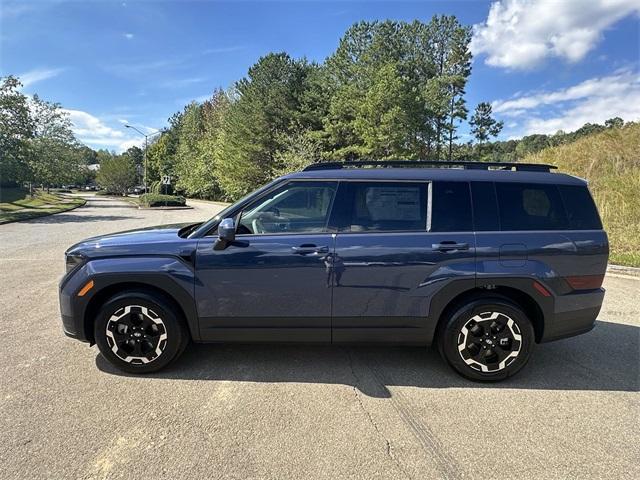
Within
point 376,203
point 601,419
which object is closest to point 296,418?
point 376,203

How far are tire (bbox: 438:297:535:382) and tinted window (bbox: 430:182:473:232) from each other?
2.31 feet

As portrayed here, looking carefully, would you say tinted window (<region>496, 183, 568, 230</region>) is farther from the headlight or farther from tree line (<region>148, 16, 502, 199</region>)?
tree line (<region>148, 16, 502, 199</region>)

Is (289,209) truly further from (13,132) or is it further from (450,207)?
(13,132)

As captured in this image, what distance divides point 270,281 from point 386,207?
4.02ft

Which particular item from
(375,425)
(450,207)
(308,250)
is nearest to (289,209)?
(308,250)

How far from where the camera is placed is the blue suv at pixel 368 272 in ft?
11.3

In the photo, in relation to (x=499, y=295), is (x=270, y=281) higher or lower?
higher

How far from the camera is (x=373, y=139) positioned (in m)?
26.7

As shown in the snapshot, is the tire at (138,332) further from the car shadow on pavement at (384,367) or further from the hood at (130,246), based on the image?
the hood at (130,246)

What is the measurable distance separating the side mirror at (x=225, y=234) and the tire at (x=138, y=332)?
731 millimetres

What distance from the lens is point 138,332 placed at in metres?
3.56

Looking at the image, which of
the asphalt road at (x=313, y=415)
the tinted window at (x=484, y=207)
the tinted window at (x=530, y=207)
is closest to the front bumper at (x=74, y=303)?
the asphalt road at (x=313, y=415)

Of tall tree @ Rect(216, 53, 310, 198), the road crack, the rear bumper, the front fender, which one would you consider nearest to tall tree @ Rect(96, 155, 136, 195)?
tall tree @ Rect(216, 53, 310, 198)

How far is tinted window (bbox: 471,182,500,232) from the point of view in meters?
3.52
